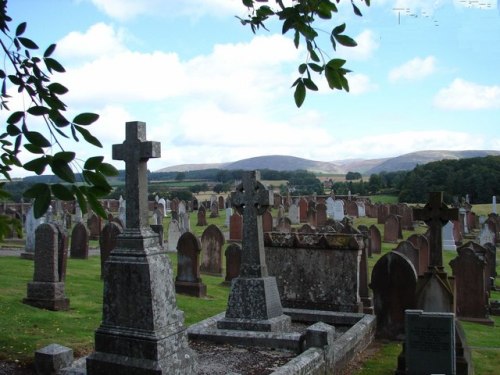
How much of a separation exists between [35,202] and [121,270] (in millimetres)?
3210

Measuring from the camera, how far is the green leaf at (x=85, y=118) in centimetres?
262

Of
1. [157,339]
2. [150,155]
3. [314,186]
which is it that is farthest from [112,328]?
[314,186]

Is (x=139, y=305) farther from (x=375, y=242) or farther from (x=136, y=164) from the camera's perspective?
(x=375, y=242)

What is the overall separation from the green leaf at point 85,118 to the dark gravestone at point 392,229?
25705 millimetres

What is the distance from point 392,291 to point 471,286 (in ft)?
12.3

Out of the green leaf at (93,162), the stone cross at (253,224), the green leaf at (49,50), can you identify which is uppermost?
the green leaf at (49,50)

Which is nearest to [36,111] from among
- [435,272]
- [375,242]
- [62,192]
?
[62,192]

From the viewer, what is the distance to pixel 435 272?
312 inches

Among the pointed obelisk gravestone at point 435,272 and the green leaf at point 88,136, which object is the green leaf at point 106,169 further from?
the pointed obelisk gravestone at point 435,272

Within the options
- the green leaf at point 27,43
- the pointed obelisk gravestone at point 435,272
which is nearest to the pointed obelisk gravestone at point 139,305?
the green leaf at point 27,43

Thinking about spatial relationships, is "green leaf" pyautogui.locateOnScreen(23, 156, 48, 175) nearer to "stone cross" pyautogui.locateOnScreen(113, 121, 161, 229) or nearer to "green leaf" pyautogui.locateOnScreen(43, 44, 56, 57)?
"green leaf" pyautogui.locateOnScreen(43, 44, 56, 57)

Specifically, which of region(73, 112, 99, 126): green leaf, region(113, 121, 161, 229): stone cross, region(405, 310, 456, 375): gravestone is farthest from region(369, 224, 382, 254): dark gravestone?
region(73, 112, 99, 126): green leaf

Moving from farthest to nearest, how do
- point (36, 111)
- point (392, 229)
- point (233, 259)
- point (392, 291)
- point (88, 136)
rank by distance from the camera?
point (392, 229)
point (233, 259)
point (392, 291)
point (36, 111)
point (88, 136)

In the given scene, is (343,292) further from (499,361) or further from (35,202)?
(35,202)
